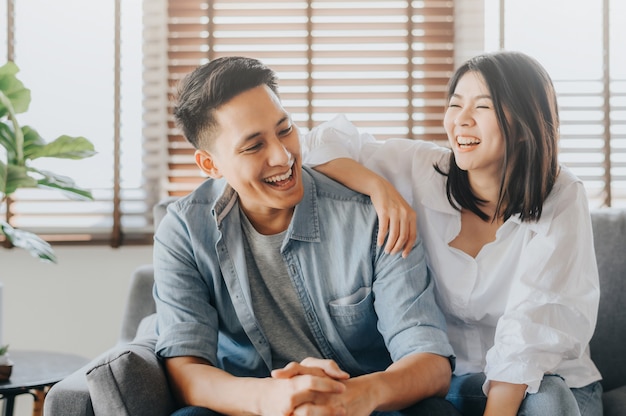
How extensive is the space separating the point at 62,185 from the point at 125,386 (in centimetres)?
93

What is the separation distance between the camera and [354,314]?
139 centimetres

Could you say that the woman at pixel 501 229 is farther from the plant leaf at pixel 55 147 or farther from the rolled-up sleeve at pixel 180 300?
the plant leaf at pixel 55 147

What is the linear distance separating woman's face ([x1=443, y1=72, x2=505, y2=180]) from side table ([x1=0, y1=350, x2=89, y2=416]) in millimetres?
1153

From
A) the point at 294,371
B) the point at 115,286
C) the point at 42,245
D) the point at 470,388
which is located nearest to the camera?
the point at 294,371

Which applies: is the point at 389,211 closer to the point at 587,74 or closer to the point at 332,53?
the point at 332,53

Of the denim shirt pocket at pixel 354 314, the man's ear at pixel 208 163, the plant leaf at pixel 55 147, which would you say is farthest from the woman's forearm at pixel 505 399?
the plant leaf at pixel 55 147

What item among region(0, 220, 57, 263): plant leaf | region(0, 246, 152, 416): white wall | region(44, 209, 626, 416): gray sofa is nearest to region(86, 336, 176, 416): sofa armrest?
region(44, 209, 626, 416): gray sofa

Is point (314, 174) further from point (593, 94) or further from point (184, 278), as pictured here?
point (593, 94)

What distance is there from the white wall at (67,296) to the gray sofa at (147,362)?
1.94 feet

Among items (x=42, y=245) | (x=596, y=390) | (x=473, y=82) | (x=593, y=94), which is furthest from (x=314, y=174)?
(x=593, y=94)

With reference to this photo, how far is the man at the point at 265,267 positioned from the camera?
1329 millimetres

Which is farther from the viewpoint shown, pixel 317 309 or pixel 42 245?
pixel 42 245

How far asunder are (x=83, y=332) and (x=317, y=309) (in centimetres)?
142

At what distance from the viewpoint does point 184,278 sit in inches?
55.1
